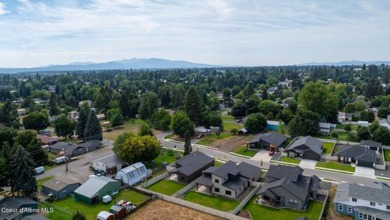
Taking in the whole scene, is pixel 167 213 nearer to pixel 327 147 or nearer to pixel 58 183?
pixel 58 183

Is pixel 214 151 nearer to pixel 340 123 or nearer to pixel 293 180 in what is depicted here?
pixel 293 180

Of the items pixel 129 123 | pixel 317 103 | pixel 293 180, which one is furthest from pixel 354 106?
pixel 129 123

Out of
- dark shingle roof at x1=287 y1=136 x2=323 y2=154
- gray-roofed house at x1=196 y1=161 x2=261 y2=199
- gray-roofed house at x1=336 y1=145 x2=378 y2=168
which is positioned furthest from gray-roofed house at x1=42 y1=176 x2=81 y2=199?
gray-roofed house at x1=336 y1=145 x2=378 y2=168

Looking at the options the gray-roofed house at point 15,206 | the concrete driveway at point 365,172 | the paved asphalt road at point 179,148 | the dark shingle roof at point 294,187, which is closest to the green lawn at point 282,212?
the dark shingle roof at point 294,187

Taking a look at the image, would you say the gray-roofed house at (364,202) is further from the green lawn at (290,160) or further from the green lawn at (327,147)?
the green lawn at (327,147)

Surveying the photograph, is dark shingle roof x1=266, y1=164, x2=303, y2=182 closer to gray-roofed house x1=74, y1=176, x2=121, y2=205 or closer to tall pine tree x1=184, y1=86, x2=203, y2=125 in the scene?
gray-roofed house x1=74, y1=176, x2=121, y2=205
